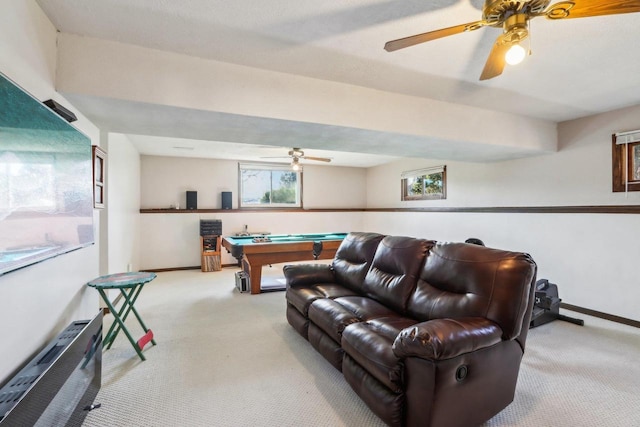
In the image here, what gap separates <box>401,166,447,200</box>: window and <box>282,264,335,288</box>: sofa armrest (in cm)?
334

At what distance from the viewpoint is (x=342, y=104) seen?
2.71 metres

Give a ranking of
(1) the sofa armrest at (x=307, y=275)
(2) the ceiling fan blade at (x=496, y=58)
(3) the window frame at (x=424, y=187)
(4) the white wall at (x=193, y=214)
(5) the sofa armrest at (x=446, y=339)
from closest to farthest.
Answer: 1. (5) the sofa armrest at (x=446, y=339)
2. (2) the ceiling fan blade at (x=496, y=58)
3. (1) the sofa armrest at (x=307, y=275)
4. (3) the window frame at (x=424, y=187)
5. (4) the white wall at (x=193, y=214)

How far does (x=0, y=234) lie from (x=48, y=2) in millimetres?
1414

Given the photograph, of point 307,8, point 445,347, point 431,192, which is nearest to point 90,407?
point 445,347

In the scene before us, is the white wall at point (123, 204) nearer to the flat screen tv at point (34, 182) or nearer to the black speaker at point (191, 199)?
the black speaker at point (191, 199)

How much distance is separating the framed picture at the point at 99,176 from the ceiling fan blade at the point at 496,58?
10.4ft

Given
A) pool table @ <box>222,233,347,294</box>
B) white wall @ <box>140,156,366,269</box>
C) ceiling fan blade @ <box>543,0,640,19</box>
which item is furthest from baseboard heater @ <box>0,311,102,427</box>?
white wall @ <box>140,156,366,269</box>

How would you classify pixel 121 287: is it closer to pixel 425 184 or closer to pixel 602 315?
pixel 602 315

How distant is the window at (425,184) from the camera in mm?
5504

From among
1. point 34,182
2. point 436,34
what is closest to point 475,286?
point 436,34

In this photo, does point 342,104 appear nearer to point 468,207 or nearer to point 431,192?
point 468,207

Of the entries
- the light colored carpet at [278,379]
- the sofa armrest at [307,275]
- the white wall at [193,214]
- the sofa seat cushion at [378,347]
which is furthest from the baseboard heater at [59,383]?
the white wall at [193,214]

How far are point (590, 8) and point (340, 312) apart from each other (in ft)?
7.13

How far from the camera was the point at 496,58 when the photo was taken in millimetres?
1783
